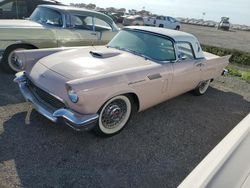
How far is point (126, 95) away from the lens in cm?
342

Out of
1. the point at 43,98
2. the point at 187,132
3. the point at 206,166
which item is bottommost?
the point at 187,132

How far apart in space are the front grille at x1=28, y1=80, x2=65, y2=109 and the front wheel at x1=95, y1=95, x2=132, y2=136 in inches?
22.2

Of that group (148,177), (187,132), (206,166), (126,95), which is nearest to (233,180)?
(206,166)

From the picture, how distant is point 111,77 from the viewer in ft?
10.2

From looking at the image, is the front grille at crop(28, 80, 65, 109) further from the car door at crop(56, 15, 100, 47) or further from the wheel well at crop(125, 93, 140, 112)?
the car door at crop(56, 15, 100, 47)

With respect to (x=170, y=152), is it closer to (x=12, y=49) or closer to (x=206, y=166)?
(x=206, y=166)

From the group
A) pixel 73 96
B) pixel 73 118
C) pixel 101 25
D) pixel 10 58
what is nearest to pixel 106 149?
pixel 73 118

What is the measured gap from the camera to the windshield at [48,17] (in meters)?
5.98

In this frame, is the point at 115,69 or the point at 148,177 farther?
the point at 115,69

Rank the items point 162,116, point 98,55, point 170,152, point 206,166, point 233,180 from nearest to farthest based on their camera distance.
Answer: point 233,180, point 206,166, point 170,152, point 98,55, point 162,116

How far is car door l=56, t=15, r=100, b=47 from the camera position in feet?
19.3

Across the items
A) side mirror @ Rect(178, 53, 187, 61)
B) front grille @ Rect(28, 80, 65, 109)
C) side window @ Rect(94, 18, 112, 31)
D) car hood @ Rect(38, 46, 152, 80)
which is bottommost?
front grille @ Rect(28, 80, 65, 109)

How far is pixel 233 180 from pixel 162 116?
9.13 feet

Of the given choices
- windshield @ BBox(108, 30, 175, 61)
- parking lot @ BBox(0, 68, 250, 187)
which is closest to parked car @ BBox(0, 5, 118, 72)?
parking lot @ BBox(0, 68, 250, 187)
